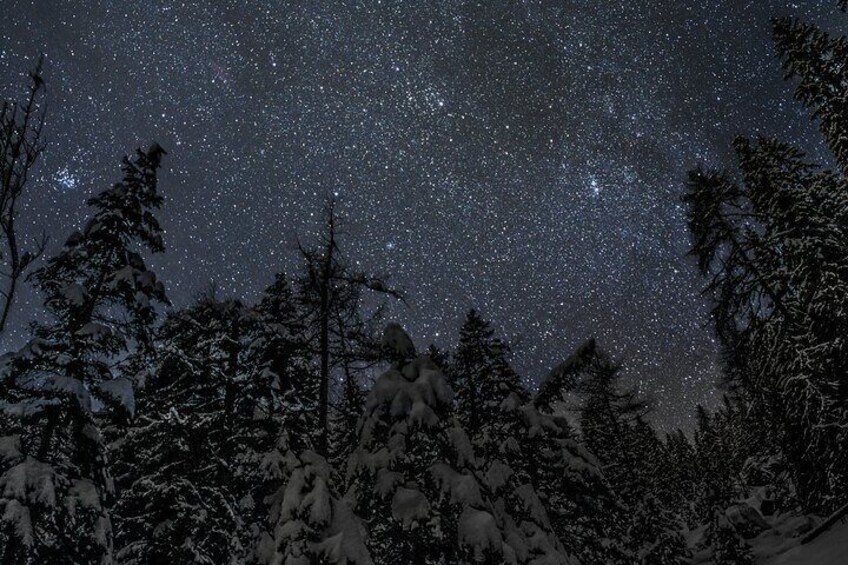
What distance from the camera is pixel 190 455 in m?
13.1

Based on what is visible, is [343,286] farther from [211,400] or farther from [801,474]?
[801,474]

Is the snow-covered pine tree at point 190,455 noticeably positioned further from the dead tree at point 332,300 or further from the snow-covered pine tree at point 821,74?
the snow-covered pine tree at point 821,74

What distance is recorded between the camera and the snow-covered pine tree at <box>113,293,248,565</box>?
11.7 m

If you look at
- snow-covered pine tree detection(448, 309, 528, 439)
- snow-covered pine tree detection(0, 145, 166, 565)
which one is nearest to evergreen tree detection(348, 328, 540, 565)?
snow-covered pine tree detection(0, 145, 166, 565)

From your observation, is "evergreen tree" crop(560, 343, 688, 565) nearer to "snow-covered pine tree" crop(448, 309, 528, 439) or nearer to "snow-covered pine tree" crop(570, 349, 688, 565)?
"snow-covered pine tree" crop(570, 349, 688, 565)

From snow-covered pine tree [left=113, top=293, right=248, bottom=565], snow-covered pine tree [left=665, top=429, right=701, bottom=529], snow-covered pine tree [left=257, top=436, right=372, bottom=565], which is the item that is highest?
snow-covered pine tree [left=113, top=293, right=248, bottom=565]

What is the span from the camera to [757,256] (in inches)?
512

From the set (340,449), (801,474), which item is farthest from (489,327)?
(801,474)

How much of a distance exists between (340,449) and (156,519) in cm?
667

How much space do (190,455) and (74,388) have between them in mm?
6101

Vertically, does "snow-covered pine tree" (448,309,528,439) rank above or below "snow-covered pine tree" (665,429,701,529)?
above

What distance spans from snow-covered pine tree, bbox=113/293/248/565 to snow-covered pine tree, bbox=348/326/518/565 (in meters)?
5.03

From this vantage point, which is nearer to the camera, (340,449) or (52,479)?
(52,479)

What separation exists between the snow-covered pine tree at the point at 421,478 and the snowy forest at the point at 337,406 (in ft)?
0.12
